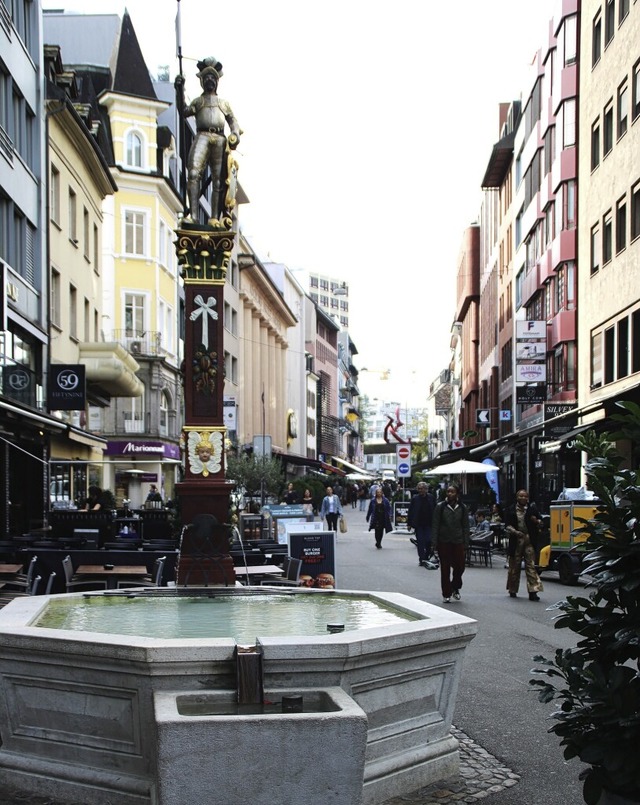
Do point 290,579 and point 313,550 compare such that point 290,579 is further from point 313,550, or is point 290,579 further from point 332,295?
point 332,295

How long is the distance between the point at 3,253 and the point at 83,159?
11.5 metres

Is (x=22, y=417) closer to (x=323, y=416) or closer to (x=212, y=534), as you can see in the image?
(x=212, y=534)

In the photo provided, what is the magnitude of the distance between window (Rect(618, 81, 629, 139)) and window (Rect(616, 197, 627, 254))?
1879 millimetres

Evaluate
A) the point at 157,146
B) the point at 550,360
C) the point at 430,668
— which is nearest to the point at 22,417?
the point at 430,668

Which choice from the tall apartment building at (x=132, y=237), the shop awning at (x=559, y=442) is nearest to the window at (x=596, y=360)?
the shop awning at (x=559, y=442)

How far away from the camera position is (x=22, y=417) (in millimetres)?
21953

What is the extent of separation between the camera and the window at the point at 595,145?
110 feet

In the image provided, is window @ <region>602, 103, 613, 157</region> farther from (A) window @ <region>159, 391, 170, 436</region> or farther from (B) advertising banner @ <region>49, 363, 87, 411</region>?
(A) window @ <region>159, 391, 170, 436</region>

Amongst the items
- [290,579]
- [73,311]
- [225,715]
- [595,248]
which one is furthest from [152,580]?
[73,311]

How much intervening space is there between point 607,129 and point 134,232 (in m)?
27.9

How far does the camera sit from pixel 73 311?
36406 mm

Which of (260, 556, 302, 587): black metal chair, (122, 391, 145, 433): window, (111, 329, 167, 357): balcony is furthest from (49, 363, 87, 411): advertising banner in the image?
(111, 329, 167, 357): balcony

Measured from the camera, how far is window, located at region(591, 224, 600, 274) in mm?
33375

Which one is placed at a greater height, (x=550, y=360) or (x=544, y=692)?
(x=550, y=360)
